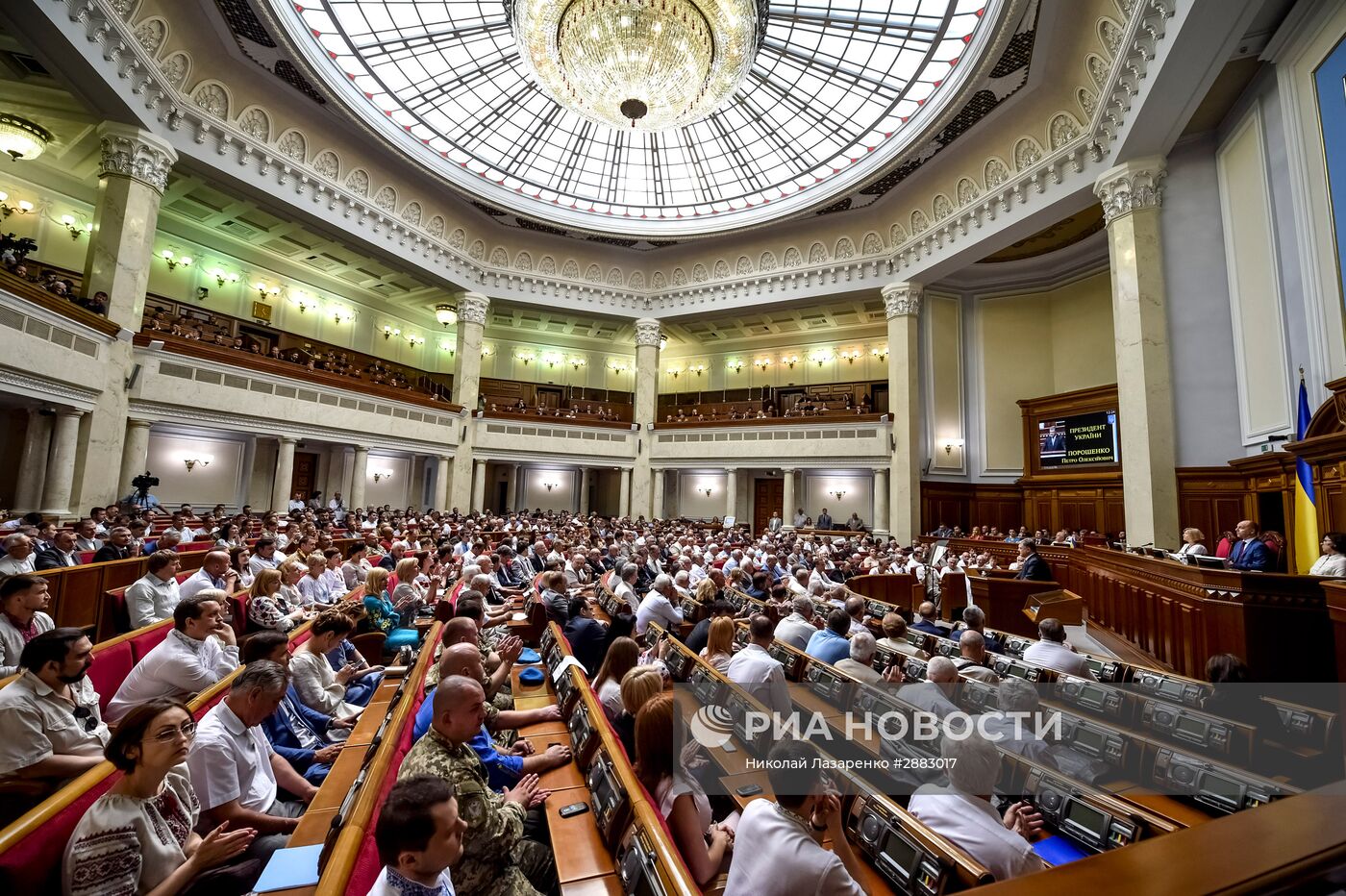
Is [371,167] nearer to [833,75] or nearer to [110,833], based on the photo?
[833,75]

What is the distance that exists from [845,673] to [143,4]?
14.3 metres

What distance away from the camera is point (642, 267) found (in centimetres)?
2017

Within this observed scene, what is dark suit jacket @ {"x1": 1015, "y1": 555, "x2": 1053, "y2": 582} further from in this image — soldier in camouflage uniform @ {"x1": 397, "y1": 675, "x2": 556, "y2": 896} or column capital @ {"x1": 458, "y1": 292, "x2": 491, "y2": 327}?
column capital @ {"x1": 458, "y1": 292, "x2": 491, "y2": 327}

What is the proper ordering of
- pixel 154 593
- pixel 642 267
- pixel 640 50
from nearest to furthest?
pixel 154 593 < pixel 640 50 < pixel 642 267

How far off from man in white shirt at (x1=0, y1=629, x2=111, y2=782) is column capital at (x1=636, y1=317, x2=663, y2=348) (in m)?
18.3

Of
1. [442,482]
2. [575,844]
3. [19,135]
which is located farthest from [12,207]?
[575,844]

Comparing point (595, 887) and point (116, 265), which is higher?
point (116, 265)

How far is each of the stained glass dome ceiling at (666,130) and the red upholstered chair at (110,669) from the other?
39.2 ft

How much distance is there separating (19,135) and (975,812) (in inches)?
610

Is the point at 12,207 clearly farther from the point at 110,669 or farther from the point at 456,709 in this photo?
the point at 456,709

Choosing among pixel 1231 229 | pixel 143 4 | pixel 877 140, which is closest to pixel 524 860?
pixel 1231 229

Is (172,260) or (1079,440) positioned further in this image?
(172,260)

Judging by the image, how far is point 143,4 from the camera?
31.6ft

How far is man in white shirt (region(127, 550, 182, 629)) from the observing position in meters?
4.45
